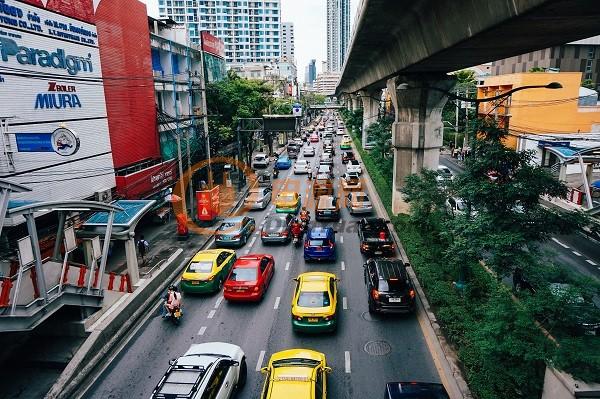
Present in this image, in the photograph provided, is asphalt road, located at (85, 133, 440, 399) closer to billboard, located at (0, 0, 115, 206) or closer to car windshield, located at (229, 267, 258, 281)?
car windshield, located at (229, 267, 258, 281)

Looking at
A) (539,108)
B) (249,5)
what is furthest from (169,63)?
(249,5)

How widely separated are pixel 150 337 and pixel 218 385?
5.56 meters

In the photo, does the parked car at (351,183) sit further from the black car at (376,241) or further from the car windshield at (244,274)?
the car windshield at (244,274)

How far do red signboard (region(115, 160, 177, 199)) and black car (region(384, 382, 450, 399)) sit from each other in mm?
18043

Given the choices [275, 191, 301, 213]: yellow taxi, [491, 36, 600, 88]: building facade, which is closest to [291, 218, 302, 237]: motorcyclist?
[275, 191, 301, 213]: yellow taxi

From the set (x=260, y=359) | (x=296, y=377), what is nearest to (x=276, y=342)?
(x=260, y=359)

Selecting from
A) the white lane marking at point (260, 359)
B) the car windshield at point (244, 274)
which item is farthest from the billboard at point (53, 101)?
the white lane marking at point (260, 359)

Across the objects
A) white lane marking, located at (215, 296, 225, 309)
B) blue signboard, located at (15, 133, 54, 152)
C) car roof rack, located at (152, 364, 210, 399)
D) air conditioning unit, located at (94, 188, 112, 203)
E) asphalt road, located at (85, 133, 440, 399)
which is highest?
blue signboard, located at (15, 133, 54, 152)

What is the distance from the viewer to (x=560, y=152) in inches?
1144

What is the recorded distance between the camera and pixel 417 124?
23844 mm

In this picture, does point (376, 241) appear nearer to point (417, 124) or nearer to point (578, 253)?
point (417, 124)

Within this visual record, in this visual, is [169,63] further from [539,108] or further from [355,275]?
[539,108]

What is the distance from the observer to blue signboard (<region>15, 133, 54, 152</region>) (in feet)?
54.4

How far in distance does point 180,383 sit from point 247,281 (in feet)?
23.3
